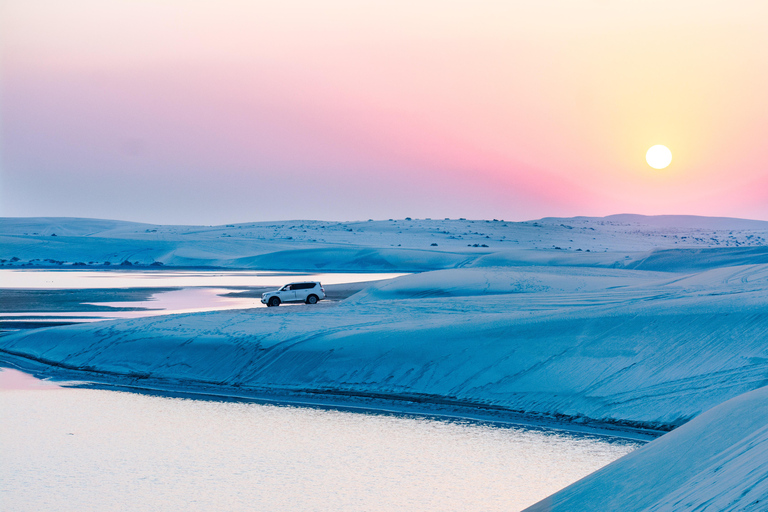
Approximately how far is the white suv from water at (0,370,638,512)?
17.0 metres

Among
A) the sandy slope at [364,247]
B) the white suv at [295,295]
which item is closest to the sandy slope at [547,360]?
the white suv at [295,295]

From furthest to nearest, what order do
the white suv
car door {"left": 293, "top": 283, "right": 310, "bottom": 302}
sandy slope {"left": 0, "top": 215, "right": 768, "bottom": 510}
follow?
car door {"left": 293, "top": 283, "right": 310, "bottom": 302}, the white suv, sandy slope {"left": 0, "top": 215, "right": 768, "bottom": 510}

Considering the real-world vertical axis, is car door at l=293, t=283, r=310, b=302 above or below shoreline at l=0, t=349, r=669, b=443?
above

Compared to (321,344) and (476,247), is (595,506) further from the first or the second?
(476,247)

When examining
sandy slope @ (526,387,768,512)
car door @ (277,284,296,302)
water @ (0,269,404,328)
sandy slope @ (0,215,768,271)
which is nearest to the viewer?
sandy slope @ (526,387,768,512)

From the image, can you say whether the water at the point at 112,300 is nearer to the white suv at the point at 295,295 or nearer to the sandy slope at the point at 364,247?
the white suv at the point at 295,295

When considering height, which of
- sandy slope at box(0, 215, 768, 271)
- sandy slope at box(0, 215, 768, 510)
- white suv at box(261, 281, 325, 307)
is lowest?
sandy slope at box(0, 215, 768, 510)

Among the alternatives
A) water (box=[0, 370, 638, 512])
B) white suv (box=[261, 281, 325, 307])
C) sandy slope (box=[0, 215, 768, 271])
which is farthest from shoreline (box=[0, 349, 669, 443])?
sandy slope (box=[0, 215, 768, 271])

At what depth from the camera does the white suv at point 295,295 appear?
1226 inches

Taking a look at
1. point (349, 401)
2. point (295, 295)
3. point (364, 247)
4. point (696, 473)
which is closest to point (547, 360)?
point (349, 401)

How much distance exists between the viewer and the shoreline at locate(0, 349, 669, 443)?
12484mm

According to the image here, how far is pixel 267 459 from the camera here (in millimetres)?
10320

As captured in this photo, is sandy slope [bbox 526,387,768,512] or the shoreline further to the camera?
the shoreline

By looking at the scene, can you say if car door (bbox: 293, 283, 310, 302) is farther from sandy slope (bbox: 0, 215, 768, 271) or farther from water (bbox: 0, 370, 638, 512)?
sandy slope (bbox: 0, 215, 768, 271)
